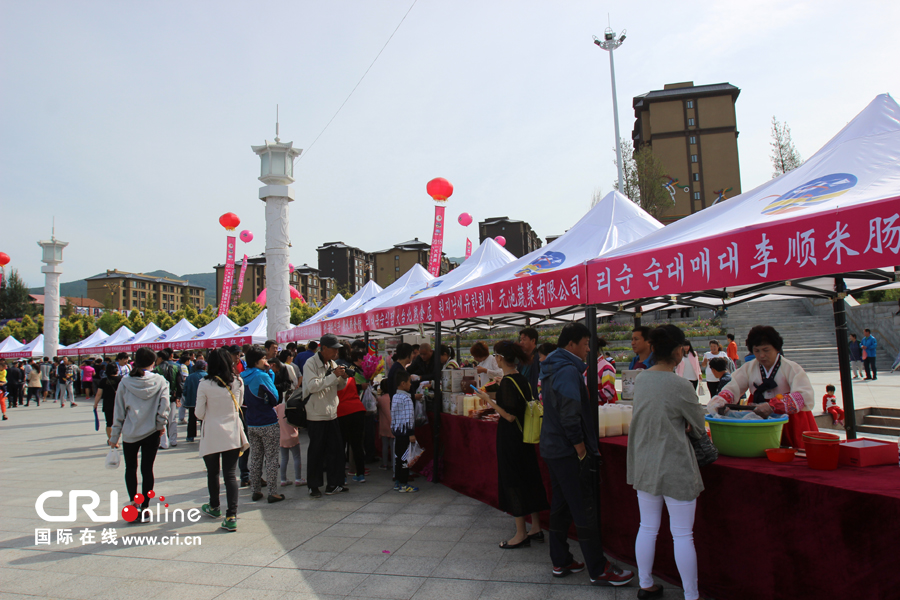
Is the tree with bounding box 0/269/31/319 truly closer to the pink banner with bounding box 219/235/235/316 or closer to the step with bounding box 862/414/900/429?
the pink banner with bounding box 219/235/235/316

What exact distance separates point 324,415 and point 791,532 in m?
4.33

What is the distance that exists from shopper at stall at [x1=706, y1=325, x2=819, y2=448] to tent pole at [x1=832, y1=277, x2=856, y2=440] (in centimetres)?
135

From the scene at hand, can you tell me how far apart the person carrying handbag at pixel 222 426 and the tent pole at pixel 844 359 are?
220 inches

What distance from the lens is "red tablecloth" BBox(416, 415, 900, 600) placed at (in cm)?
234

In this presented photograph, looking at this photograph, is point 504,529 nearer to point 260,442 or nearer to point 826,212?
point 260,442

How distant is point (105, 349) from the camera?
77.5 ft

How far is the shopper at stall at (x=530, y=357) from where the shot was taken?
4723mm

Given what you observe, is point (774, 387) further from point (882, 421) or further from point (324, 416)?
point (882, 421)

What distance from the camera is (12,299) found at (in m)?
59.8

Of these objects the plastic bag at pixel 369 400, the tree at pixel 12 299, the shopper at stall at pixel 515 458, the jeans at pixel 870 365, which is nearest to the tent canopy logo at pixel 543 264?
the shopper at stall at pixel 515 458

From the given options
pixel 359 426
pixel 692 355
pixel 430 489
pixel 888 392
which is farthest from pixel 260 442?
pixel 888 392

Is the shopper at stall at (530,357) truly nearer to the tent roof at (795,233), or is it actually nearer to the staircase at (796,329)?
the tent roof at (795,233)

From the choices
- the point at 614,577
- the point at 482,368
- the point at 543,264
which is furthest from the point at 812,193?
the point at 482,368

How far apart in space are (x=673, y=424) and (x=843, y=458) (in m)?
1.02
